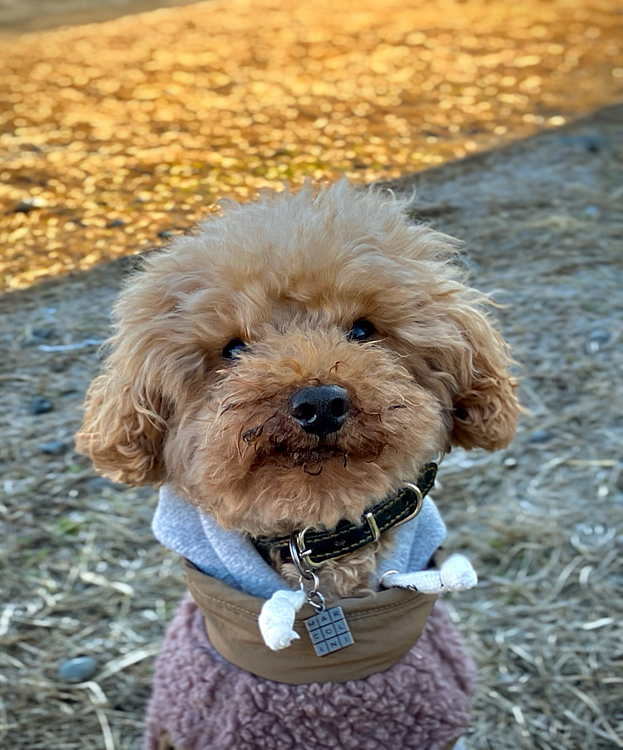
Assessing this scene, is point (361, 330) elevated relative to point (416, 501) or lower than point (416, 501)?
elevated

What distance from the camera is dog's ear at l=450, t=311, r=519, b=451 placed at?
1467mm

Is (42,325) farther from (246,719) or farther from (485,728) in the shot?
(485,728)

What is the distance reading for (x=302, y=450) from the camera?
118 cm

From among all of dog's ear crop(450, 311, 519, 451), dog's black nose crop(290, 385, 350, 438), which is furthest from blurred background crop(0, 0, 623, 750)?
dog's black nose crop(290, 385, 350, 438)

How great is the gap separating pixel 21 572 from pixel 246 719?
1.14m

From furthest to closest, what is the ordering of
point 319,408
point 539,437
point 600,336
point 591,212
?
point 591,212 → point 600,336 → point 539,437 → point 319,408

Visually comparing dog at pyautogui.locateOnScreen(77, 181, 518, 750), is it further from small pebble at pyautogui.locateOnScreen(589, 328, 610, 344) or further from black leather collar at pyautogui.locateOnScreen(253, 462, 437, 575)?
small pebble at pyautogui.locateOnScreen(589, 328, 610, 344)

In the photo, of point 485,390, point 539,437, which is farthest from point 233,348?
point 539,437

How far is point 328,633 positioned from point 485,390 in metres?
0.52

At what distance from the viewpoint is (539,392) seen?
9.32ft

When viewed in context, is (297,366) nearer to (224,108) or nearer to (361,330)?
(361,330)

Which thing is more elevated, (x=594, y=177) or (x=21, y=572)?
(x=594, y=177)

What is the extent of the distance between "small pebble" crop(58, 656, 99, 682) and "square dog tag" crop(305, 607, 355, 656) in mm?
976

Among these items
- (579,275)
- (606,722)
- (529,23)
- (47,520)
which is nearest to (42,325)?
(47,520)
